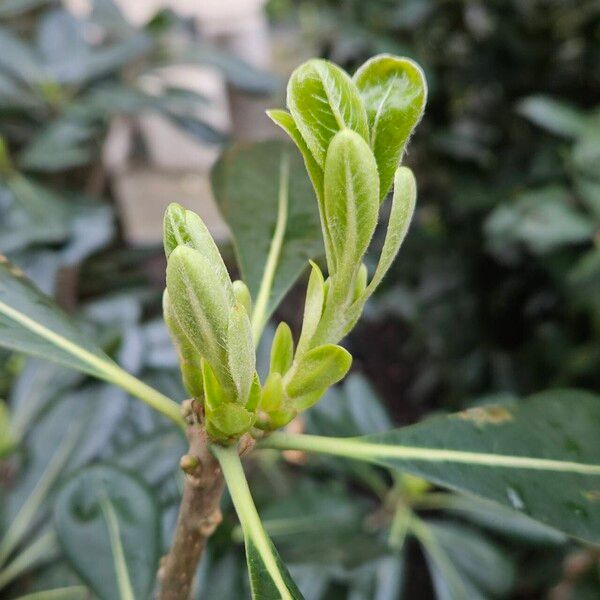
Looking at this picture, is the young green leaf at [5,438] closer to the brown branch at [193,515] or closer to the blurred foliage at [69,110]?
the blurred foliage at [69,110]

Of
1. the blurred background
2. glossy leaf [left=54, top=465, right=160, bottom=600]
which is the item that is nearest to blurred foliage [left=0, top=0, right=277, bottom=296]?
the blurred background

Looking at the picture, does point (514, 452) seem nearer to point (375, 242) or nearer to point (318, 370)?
point (318, 370)

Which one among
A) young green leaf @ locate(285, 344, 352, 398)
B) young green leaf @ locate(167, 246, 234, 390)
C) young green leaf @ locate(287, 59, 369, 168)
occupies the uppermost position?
young green leaf @ locate(287, 59, 369, 168)

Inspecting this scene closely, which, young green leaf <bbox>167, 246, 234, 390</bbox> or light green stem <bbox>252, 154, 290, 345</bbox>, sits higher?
young green leaf <bbox>167, 246, 234, 390</bbox>

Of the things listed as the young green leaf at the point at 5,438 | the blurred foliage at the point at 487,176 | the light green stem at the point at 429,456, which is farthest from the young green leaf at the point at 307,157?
the blurred foliage at the point at 487,176

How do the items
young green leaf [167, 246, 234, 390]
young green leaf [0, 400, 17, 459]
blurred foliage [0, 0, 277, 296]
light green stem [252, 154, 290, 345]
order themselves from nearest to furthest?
young green leaf [167, 246, 234, 390]
light green stem [252, 154, 290, 345]
young green leaf [0, 400, 17, 459]
blurred foliage [0, 0, 277, 296]

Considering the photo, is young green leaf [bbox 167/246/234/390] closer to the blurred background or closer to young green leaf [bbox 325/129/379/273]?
young green leaf [bbox 325/129/379/273]

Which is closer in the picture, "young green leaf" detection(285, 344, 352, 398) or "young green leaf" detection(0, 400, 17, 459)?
"young green leaf" detection(285, 344, 352, 398)
